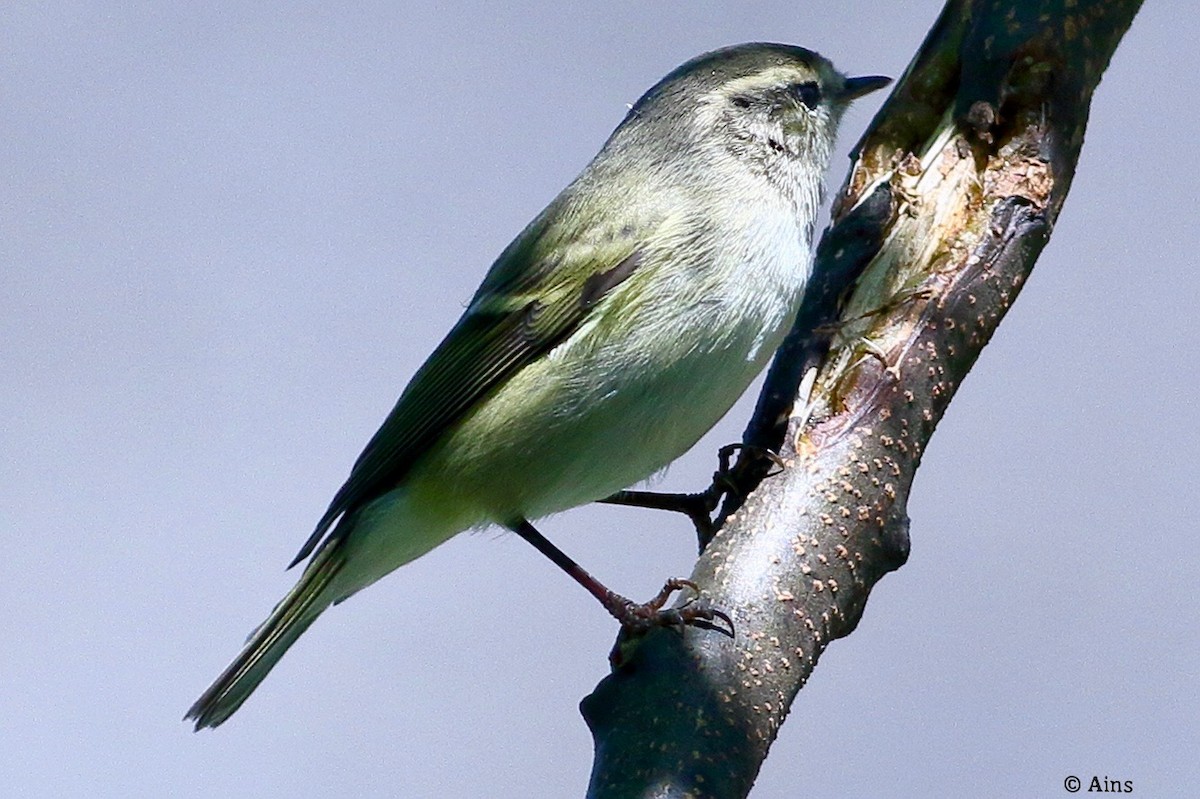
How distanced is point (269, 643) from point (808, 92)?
2.18m

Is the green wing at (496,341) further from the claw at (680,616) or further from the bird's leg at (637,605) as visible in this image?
the claw at (680,616)

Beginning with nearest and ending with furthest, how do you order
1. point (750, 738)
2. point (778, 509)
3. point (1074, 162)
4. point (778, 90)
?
point (750, 738) → point (778, 509) → point (1074, 162) → point (778, 90)

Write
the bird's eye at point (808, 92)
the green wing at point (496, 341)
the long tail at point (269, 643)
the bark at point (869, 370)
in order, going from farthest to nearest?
the bird's eye at point (808, 92) < the long tail at point (269, 643) < the green wing at point (496, 341) < the bark at point (869, 370)

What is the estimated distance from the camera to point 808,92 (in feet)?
13.0

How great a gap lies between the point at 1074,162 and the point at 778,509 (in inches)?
47.1

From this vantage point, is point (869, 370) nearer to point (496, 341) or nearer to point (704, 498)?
point (704, 498)

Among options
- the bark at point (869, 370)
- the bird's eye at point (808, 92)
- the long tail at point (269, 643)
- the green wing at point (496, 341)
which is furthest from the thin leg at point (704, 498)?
the bird's eye at point (808, 92)

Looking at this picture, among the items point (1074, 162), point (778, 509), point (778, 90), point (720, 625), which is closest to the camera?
point (720, 625)

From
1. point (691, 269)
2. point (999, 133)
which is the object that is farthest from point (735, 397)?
point (999, 133)

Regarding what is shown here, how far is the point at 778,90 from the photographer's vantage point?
3.91 meters

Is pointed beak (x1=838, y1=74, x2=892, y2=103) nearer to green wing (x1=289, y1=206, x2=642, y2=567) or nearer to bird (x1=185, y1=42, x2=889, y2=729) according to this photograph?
bird (x1=185, y1=42, x2=889, y2=729)

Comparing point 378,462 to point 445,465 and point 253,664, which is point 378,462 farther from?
point 253,664

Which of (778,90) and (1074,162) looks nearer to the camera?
(1074,162)

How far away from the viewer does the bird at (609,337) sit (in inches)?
131
